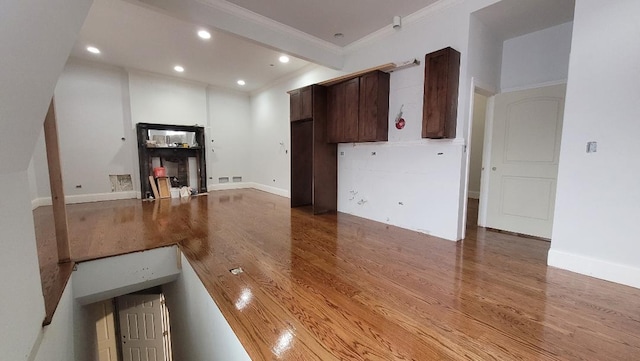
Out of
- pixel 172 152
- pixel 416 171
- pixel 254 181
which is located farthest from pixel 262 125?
pixel 416 171

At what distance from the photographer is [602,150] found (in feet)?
7.49

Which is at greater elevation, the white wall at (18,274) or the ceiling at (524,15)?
the ceiling at (524,15)

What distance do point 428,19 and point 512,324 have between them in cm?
357

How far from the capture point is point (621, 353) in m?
1.45

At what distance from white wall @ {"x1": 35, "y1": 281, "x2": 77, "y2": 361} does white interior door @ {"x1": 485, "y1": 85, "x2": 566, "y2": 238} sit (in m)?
5.06

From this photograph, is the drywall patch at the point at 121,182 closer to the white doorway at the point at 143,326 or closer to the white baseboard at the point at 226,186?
the white baseboard at the point at 226,186

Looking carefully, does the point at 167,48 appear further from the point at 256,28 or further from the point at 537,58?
the point at 537,58

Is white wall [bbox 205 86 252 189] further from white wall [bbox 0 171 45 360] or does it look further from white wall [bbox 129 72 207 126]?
white wall [bbox 0 171 45 360]

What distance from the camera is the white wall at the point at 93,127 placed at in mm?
5238

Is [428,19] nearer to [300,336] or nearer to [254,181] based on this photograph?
[300,336]

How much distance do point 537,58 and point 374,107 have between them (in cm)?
224

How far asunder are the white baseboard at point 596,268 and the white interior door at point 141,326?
5454 millimetres

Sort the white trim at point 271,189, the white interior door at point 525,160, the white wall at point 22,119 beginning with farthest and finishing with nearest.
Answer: the white trim at point 271,189 < the white interior door at point 525,160 < the white wall at point 22,119

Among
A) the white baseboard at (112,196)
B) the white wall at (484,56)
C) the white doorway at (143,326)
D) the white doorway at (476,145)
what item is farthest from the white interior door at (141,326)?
the white doorway at (476,145)
